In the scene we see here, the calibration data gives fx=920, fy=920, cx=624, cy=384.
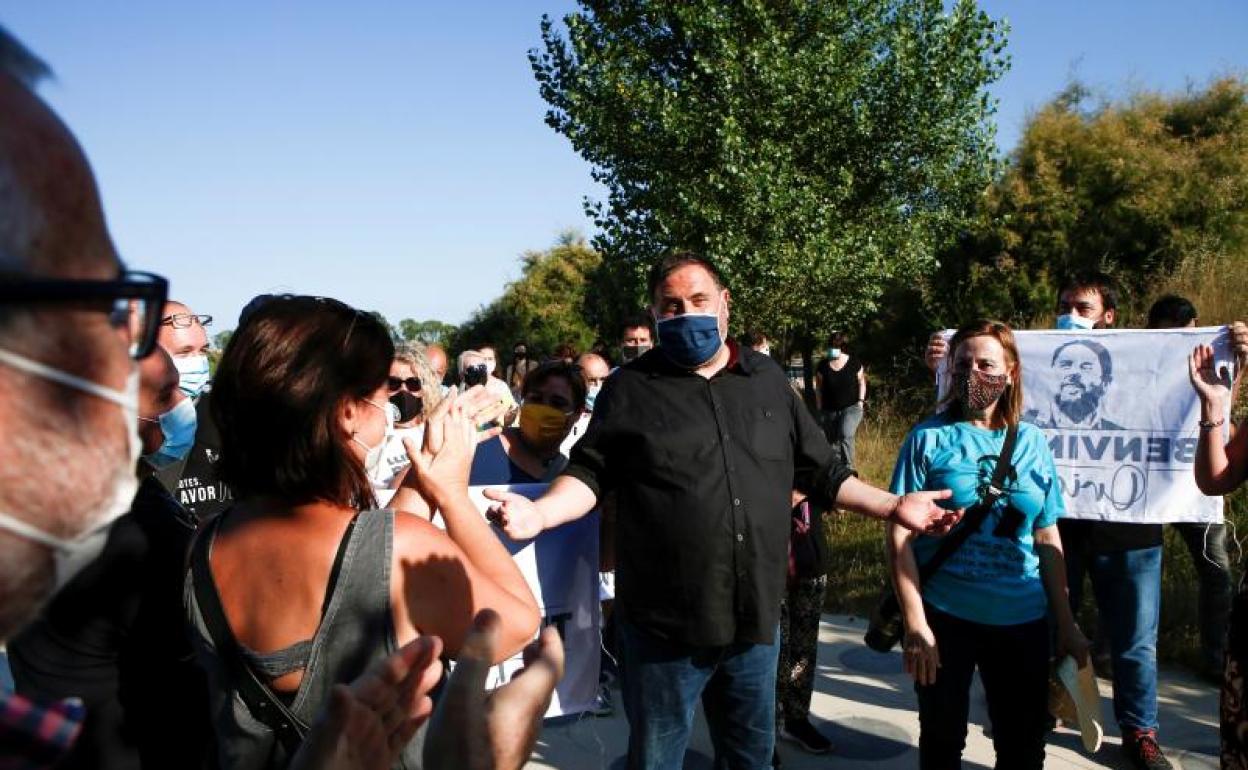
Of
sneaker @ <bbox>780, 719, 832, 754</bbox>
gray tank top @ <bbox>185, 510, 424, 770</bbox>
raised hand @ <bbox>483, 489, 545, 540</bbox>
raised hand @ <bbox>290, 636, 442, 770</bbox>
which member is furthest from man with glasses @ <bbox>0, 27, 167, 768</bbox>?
sneaker @ <bbox>780, 719, 832, 754</bbox>

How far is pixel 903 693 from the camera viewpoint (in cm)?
496

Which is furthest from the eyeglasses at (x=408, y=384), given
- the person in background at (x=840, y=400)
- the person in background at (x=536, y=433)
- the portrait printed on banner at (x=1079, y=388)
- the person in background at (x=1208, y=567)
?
the person in background at (x=840, y=400)

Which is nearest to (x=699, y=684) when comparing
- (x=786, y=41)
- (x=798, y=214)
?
(x=798, y=214)

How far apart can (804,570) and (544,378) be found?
1446 millimetres

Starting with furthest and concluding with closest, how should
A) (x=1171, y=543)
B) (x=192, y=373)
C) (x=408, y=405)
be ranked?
1. (x=1171, y=543)
2. (x=408, y=405)
3. (x=192, y=373)

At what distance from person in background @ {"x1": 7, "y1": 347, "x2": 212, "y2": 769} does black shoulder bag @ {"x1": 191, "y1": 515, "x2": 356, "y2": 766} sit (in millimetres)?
256

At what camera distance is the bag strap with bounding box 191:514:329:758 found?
165cm

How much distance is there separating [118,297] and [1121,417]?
15.6 feet

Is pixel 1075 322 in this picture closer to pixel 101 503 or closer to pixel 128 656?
pixel 128 656

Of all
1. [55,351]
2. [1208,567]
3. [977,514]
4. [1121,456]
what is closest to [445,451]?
[55,351]

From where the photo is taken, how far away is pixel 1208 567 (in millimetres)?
4641

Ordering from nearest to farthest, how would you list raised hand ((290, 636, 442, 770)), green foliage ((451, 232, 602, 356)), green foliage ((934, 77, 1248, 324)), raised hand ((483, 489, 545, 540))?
raised hand ((290, 636, 442, 770)), raised hand ((483, 489, 545, 540)), green foliage ((934, 77, 1248, 324)), green foliage ((451, 232, 602, 356))

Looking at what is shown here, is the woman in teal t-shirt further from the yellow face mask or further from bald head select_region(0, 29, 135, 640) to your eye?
bald head select_region(0, 29, 135, 640)

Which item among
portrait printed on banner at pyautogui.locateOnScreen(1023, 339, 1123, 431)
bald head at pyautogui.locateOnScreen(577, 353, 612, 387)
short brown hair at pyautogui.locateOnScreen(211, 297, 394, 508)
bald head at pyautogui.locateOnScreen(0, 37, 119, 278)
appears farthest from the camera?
bald head at pyautogui.locateOnScreen(577, 353, 612, 387)
